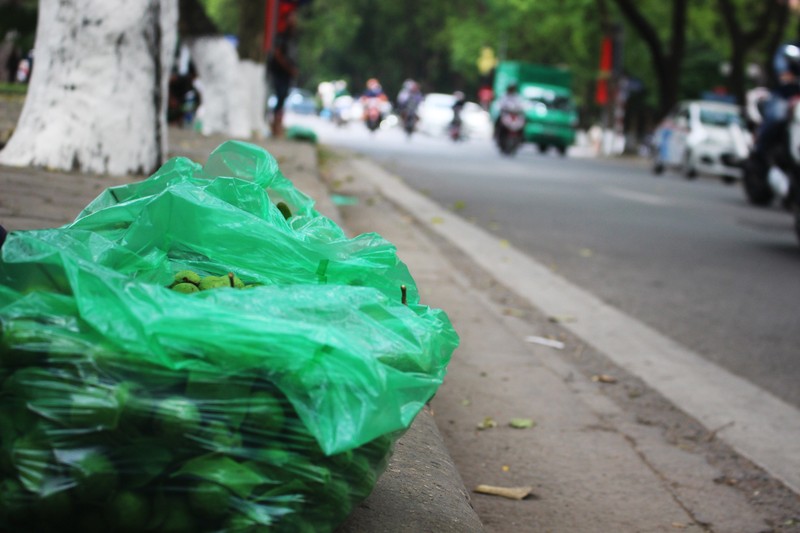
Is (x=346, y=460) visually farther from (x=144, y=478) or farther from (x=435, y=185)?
(x=435, y=185)

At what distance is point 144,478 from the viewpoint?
72.8 inches

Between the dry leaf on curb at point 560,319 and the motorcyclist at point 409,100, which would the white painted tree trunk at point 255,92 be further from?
the motorcyclist at point 409,100

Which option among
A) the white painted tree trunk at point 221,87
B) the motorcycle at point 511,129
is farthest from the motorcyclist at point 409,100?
the white painted tree trunk at point 221,87

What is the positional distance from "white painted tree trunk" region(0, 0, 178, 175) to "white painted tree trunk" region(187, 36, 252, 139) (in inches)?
309

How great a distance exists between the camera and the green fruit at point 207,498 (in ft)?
6.11

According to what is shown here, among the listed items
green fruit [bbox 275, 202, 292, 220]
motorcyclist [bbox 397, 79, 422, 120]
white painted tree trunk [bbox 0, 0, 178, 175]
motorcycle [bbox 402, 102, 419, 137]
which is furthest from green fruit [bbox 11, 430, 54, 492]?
motorcyclist [bbox 397, 79, 422, 120]

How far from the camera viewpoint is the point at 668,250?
9.33 m

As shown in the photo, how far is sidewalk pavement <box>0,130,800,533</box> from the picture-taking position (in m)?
2.65

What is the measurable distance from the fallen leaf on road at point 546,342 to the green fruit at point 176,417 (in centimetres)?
364

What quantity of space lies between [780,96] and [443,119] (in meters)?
32.2

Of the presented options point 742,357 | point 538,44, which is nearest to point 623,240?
point 742,357

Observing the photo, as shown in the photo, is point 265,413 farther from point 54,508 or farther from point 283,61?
point 283,61

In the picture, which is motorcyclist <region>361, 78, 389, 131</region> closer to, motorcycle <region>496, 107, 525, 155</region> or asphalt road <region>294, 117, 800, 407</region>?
motorcycle <region>496, 107, 525, 155</region>

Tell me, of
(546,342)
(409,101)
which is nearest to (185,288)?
(546,342)
